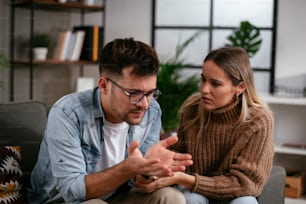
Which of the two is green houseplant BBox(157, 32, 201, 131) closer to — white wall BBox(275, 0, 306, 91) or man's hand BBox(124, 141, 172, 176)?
white wall BBox(275, 0, 306, 91)

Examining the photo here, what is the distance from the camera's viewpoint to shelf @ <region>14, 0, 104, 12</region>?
1.98 m

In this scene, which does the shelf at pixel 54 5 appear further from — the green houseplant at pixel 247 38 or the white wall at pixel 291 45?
the white wall at pixel 291 45

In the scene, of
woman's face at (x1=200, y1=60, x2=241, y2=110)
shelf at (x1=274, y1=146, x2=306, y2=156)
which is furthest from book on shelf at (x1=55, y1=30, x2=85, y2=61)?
woman's face at (x1=200, y1=60, x2=241, y2=110)

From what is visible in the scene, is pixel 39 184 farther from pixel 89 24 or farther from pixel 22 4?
pixel 89 24

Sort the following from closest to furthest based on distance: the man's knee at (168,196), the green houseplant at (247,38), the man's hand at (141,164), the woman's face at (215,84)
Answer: the man's hand at (141,164) → the man's knee at (168,196) → the woman's face at (215,84) → the green houseplant at (247,38)

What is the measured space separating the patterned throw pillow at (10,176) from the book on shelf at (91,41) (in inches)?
43.7

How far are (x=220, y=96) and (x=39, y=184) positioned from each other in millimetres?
369

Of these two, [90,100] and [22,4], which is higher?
[22,4]

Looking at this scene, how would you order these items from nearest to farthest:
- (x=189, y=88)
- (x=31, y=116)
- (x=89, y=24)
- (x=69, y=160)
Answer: (x=69, y=160) → (x=31, y=116) → (x=189, y=88) → (x=89, y=24)

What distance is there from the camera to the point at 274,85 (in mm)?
1982

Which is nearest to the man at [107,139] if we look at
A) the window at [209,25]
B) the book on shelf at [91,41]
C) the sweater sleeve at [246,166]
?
the sweater sleeve at [246,166]

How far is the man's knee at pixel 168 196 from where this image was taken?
0.95 m

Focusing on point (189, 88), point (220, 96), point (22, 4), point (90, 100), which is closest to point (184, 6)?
point (189, 88)

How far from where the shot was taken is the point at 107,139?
96cm
